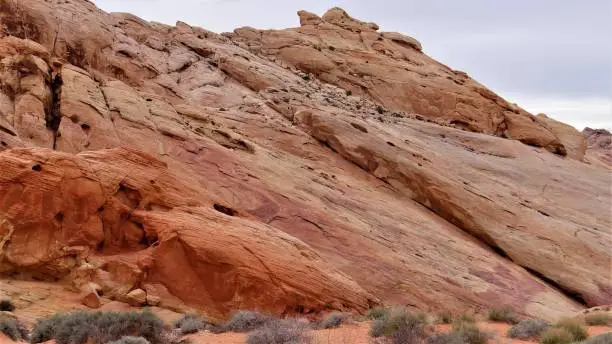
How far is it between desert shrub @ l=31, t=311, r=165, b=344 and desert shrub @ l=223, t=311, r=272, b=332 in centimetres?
187

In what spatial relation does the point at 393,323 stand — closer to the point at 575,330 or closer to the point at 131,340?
the point at 575,330

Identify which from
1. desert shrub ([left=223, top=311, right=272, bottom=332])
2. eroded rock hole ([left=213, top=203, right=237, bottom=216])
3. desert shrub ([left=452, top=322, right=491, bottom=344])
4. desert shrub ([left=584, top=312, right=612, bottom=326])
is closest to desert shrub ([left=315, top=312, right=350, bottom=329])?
desert shrub ([left=223, top=311, right=272, bottom=332])

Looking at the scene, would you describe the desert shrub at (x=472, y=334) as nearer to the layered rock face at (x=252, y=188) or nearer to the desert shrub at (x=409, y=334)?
the desert shrub at (x=409, y=334)

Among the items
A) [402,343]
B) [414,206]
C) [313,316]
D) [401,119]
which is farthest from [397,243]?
[401,119]

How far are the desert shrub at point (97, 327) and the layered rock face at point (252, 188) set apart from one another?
3065mm

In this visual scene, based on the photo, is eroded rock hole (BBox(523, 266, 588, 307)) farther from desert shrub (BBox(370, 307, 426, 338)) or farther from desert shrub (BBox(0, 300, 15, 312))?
desert shrub (BBox(0, 300, 15, 312))

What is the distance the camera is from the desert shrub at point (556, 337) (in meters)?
11.4

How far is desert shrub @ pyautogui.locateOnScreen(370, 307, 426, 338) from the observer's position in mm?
11656

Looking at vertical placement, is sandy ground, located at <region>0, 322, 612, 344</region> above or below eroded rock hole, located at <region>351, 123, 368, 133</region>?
below

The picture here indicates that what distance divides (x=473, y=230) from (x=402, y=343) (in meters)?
15.1

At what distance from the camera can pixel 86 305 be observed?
46.0 ft

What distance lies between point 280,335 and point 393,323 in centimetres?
241

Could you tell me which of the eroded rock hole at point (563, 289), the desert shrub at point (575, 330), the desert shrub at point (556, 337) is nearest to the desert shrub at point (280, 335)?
the desert shrub at point (556, 337)

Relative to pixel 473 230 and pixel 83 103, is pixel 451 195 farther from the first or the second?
pixel 83 103
